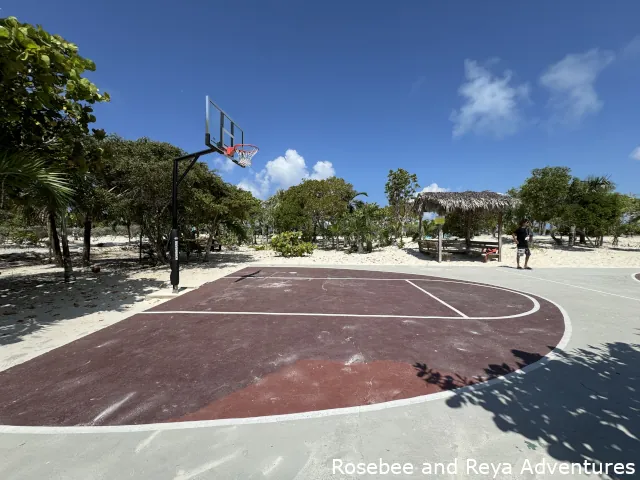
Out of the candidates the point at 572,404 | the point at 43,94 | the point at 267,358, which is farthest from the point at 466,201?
the point at 43,94

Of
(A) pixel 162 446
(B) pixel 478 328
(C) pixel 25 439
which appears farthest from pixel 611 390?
(C) pixel 25 439

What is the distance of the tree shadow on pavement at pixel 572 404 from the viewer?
7.84ft

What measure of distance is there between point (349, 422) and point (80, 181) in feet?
31.2

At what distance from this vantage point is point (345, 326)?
5.60 metres

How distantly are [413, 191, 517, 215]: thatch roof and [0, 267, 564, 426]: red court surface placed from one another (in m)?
10.8

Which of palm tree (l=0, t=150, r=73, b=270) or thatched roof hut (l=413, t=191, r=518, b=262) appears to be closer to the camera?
palm tree (l=0, t=150, r=73, b=270)

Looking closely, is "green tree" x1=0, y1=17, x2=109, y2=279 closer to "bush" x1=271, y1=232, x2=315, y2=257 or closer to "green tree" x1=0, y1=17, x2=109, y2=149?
"green tree" x1=0, y1=17, x2=109, y2=149

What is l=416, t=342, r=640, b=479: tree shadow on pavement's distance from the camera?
2.39 m

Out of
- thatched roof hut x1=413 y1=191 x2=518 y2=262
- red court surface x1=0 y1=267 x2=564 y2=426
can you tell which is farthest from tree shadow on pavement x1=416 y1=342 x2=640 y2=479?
thatched roof hut x1=413 y1=191 x2=518 y2=262

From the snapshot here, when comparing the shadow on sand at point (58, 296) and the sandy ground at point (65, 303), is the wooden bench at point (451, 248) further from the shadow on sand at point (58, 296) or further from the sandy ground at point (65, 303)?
the shadow on sand at point (58, 296)

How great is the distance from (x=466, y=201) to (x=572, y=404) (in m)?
16.4

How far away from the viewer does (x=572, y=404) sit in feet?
9.80

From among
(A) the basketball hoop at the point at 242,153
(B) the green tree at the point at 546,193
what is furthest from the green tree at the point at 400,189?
(A) the basketball hoop at the point at 242,153

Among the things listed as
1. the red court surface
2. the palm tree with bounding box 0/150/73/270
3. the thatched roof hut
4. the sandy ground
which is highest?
the thatched roof hut
